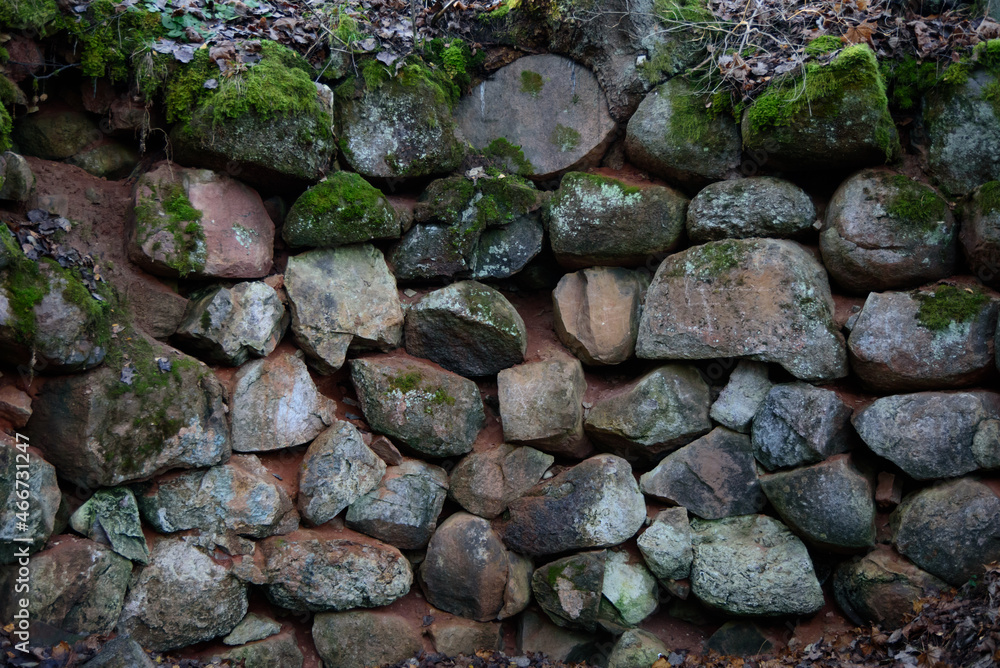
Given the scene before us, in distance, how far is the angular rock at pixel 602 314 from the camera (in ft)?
18.0

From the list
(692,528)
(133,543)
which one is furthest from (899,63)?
(133,543)

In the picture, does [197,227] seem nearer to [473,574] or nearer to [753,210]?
[473,574]

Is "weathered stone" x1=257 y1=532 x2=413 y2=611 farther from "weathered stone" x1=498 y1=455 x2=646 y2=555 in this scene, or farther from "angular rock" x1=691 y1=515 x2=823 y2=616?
"angular rock" x1=691 y1=515 x2=823 y2=616

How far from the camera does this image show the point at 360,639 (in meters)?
4.77

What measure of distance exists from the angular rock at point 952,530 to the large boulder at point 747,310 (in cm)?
97

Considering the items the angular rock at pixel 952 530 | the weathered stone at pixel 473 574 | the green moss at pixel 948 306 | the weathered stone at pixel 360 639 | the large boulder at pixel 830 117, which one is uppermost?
the large boulder at pixel 830 117

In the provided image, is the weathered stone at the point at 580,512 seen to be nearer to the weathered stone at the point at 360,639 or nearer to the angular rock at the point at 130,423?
the weathered stone at the point at 360,639

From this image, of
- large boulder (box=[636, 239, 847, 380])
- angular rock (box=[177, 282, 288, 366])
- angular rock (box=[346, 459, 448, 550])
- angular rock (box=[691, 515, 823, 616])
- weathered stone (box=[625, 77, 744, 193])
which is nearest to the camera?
angular rock (box=[691, 515, 823, 616])

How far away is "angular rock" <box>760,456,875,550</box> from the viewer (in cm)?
451

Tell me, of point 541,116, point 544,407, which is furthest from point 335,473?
point 541,116

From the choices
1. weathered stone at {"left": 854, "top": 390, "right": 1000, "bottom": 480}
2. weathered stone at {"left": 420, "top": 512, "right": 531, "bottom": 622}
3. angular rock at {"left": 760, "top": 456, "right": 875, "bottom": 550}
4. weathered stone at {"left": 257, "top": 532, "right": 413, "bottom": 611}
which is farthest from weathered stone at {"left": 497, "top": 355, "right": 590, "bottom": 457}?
weathered stone at {"left": 854, "top": 390, "right": 1000, "bottom": 480}

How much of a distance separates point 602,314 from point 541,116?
176 centimetres

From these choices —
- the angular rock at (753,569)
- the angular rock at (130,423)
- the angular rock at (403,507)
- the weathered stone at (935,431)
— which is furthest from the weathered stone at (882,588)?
the angular rock at (130,423)

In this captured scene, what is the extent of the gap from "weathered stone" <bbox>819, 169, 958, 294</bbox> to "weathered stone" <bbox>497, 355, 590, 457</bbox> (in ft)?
7.03
